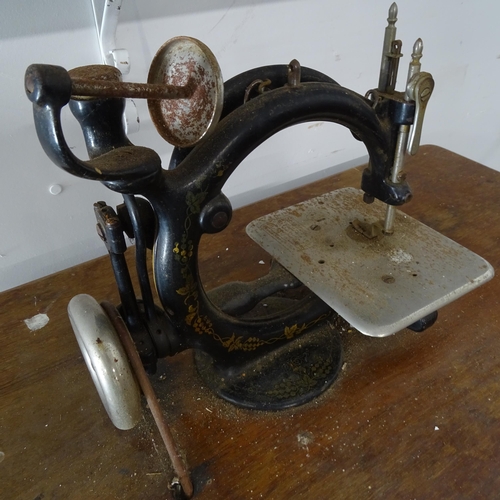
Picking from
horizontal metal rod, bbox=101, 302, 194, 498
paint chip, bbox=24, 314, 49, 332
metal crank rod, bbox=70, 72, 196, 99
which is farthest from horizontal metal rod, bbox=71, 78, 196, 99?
paint chip, bbox=24, 314, 49, 332

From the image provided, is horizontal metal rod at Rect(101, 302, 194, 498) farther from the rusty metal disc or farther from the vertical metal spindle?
the vertical metal spindle

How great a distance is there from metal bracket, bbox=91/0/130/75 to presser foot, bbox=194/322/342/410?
563 mm

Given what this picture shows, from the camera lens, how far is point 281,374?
0.78 metres

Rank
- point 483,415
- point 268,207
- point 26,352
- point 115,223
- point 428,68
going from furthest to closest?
point 428,68, point 268,207, point 26,352, point 483,415, point 115,223

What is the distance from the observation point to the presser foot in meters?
0.74

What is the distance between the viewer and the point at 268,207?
117 cm

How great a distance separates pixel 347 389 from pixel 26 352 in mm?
532

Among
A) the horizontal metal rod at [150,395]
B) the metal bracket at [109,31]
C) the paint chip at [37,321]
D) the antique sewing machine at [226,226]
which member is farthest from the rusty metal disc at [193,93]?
the paint chip at [37,321]

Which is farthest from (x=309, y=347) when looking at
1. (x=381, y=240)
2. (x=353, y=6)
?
(x=353, y=6)

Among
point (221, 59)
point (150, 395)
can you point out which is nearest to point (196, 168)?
point (150, 395)

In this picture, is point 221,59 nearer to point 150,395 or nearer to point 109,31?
point 109,31

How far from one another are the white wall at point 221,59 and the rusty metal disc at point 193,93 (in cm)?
41

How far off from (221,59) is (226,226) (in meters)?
0.60

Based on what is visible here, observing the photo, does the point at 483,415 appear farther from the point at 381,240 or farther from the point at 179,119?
the point at 179,119
